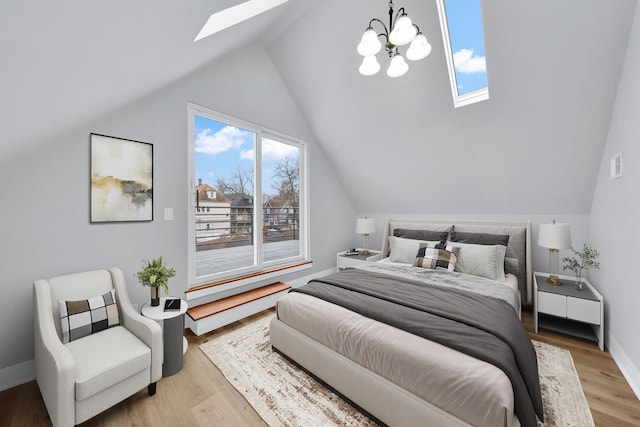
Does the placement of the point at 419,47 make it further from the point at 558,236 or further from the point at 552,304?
the point at 552,304

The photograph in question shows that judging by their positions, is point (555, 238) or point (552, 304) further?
point (555, 238)

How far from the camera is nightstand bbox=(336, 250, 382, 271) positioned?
4127mm

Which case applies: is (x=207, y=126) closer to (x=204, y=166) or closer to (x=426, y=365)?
(x=204, y=166)

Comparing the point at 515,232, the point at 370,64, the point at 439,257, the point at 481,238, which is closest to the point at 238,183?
the point at 370,64

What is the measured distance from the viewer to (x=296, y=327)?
6.65ft

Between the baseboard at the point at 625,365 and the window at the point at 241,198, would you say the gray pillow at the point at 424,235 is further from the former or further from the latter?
the baseboard at the point at 625,365

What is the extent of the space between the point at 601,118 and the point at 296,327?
3.26m

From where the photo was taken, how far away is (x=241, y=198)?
3232 millimetres

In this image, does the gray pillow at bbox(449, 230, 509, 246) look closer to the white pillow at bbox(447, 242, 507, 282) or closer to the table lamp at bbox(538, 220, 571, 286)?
the white pillow at bbox(447, 242, 507, 282)

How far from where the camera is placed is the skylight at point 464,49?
2217 mm

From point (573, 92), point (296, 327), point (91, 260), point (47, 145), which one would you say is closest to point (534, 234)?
point (573, 92)

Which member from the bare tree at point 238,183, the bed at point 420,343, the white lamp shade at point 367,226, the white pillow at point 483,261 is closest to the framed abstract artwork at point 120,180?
the bare tree at point 238,183

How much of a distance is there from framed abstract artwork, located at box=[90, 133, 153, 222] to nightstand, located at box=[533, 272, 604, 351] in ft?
13.0

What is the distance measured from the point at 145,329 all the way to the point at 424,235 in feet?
10.7
